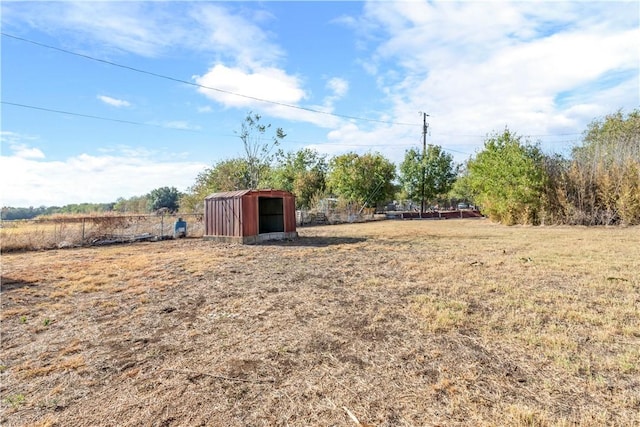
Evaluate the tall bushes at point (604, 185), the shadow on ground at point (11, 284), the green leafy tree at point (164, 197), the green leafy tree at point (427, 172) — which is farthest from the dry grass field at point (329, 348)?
the green leafy tree at point (164, 197)

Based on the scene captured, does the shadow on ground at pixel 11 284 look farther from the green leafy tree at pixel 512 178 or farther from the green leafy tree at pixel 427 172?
the green leafy tree at pixel 427 172

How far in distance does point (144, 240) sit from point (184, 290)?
8.94 meters

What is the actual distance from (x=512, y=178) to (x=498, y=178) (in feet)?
3.26

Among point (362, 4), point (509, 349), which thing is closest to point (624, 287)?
point (509, 349)

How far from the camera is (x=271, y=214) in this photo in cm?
1409

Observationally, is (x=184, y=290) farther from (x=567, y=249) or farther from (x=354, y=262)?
(x=567, y=249)

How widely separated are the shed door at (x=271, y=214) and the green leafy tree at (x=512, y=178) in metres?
11.8

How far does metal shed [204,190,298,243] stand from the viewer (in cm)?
1113

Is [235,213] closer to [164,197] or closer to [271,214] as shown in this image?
[271,214]

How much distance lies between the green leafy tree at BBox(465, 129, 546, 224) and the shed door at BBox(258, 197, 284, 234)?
38.6 ft

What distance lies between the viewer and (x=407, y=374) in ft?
8.32

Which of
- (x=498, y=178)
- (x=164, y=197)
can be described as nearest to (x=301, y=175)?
(x=498, y=178)

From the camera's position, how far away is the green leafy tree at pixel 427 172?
29703mm

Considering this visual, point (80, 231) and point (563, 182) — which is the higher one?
point (563, 182)
